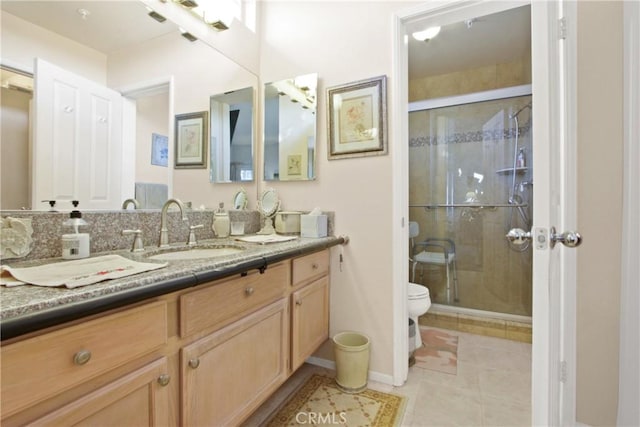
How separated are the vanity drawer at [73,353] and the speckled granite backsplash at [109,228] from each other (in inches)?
21.2

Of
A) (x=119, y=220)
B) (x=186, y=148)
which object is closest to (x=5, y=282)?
(x=119, y=220)

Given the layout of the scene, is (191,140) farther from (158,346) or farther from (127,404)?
(127,404)

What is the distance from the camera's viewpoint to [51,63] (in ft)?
3.50

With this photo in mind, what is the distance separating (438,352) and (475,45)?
2.58 m

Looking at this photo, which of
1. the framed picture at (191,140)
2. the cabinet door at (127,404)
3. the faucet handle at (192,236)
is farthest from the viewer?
the framed picture at (191,140)

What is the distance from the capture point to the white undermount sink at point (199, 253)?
1.28 metres

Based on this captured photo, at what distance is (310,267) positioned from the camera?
1642mm

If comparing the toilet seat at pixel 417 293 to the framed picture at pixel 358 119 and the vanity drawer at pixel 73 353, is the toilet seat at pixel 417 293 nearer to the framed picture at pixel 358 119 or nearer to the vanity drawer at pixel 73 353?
the framed picture at pixel 358 119

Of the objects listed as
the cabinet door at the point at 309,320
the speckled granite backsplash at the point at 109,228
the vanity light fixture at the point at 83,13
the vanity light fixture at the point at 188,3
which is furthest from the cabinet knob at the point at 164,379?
the vanity light fixture at the point at 188,3

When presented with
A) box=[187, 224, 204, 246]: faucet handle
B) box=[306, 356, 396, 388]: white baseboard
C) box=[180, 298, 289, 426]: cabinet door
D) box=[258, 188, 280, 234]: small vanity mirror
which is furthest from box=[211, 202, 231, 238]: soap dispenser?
box=[306, 356, 396, 388]: white baseboard

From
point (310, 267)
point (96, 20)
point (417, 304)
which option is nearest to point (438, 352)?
point (417, 304)

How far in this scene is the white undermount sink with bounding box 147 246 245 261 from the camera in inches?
50.4

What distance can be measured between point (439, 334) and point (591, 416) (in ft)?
3.93

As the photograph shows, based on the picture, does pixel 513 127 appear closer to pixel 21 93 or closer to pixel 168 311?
pixel 168 311
